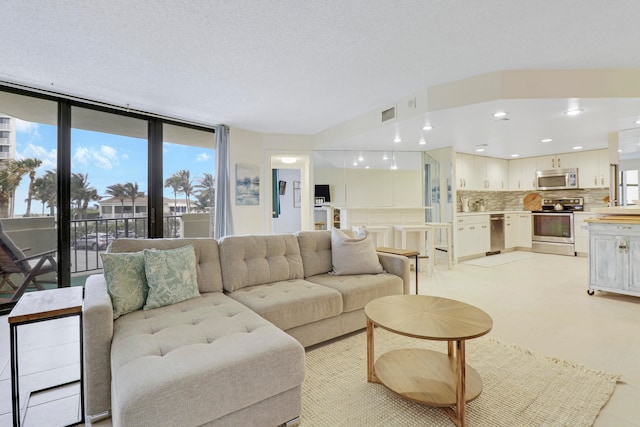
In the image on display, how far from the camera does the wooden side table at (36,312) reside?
1.39m

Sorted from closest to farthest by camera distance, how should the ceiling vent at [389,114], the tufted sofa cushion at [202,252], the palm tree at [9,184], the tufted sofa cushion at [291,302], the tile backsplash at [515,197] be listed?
the tufted sofa cushion at [291,302] < the tufted sofa cushion at [202,252] < the palm tree at [9,184] < the ceiling vent at [389,114] < the tile backsplash at [515,197]

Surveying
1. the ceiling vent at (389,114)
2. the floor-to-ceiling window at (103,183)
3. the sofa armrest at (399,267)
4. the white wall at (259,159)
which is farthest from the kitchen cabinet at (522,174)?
the floor-to-ceiling window at (103,183)

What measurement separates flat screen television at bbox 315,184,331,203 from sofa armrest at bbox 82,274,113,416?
174 inches

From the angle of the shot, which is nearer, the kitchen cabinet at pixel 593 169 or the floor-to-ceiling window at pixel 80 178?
the floor-to-ceiling window at pixel 80 178

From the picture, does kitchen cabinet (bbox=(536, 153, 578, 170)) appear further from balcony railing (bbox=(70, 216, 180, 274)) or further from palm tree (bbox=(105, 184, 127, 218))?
palm tree (bbox=(105, 184, 127, 218))

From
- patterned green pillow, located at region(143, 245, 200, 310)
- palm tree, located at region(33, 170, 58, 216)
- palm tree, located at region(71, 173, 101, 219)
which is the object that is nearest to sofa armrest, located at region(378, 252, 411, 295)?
patterned green pillow, located at region(143, 245, 200, 310)

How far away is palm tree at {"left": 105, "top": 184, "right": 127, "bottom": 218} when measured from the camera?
13.0 feet

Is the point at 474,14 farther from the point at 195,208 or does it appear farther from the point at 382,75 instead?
the point at 195,208

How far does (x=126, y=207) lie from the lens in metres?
4.11

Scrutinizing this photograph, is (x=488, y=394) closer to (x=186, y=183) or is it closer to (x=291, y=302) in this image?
(x=291, y=302)

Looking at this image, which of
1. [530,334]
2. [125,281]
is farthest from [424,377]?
[125,281]

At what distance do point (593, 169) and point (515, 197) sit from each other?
64.5 inches

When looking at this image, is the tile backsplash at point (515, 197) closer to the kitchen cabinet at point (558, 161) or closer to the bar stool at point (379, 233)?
the kitchen cabinet at point (558, 161)

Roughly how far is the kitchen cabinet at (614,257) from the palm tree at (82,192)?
244 inches
